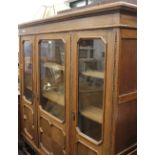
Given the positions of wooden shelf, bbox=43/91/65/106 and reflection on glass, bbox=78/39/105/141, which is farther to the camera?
wooden shelf, bbox=43/91/65/106

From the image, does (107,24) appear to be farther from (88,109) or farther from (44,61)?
(44,61)

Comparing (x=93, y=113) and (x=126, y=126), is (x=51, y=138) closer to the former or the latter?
(x=93, y=113)

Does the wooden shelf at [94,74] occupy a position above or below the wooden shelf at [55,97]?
above

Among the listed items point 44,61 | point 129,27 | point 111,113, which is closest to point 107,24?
point 129,27

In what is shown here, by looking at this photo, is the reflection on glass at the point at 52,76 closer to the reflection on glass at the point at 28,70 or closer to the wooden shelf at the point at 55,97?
the wooden shelf at the point at 55,97

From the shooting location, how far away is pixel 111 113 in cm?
122

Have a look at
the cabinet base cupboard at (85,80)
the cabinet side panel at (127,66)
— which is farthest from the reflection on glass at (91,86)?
the cabinet side panel at (127,66)

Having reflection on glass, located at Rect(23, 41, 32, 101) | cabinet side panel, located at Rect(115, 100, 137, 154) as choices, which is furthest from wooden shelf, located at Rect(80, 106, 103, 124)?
reflection on glass, located at Rect(23, 41, 32, 101)

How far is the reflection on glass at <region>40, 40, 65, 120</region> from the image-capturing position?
5.70 ft

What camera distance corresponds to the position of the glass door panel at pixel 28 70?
2.23 meters

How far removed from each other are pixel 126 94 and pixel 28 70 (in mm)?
1393

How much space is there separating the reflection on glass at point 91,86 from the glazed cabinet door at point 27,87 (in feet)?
2.71

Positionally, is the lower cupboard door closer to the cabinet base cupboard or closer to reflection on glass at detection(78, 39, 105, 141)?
the cabinet base cupboard
